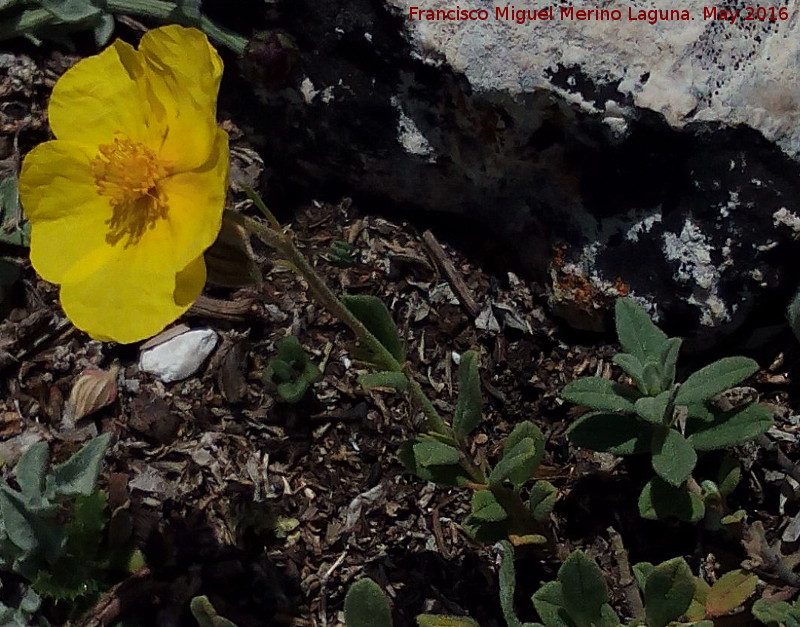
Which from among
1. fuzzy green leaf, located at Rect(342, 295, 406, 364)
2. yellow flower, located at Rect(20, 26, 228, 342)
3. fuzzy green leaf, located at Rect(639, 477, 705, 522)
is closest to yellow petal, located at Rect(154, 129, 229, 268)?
yellow flower, located at Rect(20, 26, 228, 342)

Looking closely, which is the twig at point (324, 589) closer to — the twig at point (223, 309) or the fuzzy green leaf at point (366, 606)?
the fuzzy green leaf at point (366, 606)

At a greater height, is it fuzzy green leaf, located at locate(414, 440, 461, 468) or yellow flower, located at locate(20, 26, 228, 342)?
yellow flower, located at locate(20, 26, 228, 342)

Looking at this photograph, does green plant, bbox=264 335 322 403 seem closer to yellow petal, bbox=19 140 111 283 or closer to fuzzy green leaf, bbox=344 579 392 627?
yellow petal, bbox=19 140 111 283

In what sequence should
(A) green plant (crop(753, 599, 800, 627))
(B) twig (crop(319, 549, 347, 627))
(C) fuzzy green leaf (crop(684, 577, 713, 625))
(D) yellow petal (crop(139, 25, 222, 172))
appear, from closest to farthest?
(D) yellow petal (crop(139, 25, 222, 172)) < (A) green plant (crop(753, 599, 800, 627)) < (C) fuzzy green leaf (crop(684, 577, 713, 625)) < (B) twig (crop(319, 549, 347, 627))

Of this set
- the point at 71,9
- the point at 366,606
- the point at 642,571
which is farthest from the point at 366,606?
the point at 71,9

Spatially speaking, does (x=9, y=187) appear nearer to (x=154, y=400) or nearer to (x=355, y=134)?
(x=154, y=400)

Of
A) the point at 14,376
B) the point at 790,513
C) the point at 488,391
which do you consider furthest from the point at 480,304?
the point at 14,376

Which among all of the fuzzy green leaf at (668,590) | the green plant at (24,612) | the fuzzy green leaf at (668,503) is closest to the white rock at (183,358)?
the green plant at (24,612)
